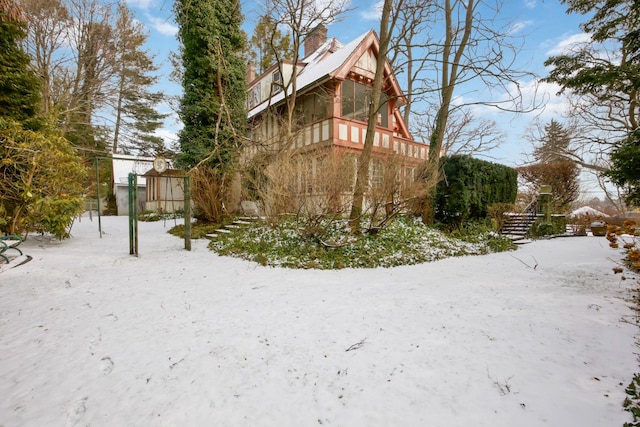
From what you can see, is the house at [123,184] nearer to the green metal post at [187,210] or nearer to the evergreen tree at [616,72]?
the green metal post at [187,210]

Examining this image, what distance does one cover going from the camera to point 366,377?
7.86 ft

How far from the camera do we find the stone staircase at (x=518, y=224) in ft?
40.7

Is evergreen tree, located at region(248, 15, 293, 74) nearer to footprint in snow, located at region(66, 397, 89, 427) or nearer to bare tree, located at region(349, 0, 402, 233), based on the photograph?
bare tree, located at region(349, 0, 402, 233)

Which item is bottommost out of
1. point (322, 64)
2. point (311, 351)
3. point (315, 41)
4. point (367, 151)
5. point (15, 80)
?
point (311, 351)

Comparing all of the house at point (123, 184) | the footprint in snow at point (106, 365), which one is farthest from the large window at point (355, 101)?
the house at point (123, 184)

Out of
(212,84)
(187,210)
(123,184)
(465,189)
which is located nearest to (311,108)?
(212,84)

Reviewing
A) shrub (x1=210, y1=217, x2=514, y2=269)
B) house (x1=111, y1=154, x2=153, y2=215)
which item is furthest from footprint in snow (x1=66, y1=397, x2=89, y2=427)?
house (x1=111, y1=154, x2=153, y2=215)

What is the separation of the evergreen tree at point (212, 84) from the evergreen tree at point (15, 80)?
4.52 metres

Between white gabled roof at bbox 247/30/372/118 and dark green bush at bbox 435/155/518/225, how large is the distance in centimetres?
635

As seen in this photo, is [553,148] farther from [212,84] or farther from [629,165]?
[212,84]

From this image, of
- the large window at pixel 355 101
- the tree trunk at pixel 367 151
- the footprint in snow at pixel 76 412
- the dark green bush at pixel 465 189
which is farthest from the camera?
the large window at pixel 355 101

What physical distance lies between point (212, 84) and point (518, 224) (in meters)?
15.2

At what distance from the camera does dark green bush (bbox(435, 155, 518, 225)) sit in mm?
9922

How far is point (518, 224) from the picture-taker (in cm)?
1314
